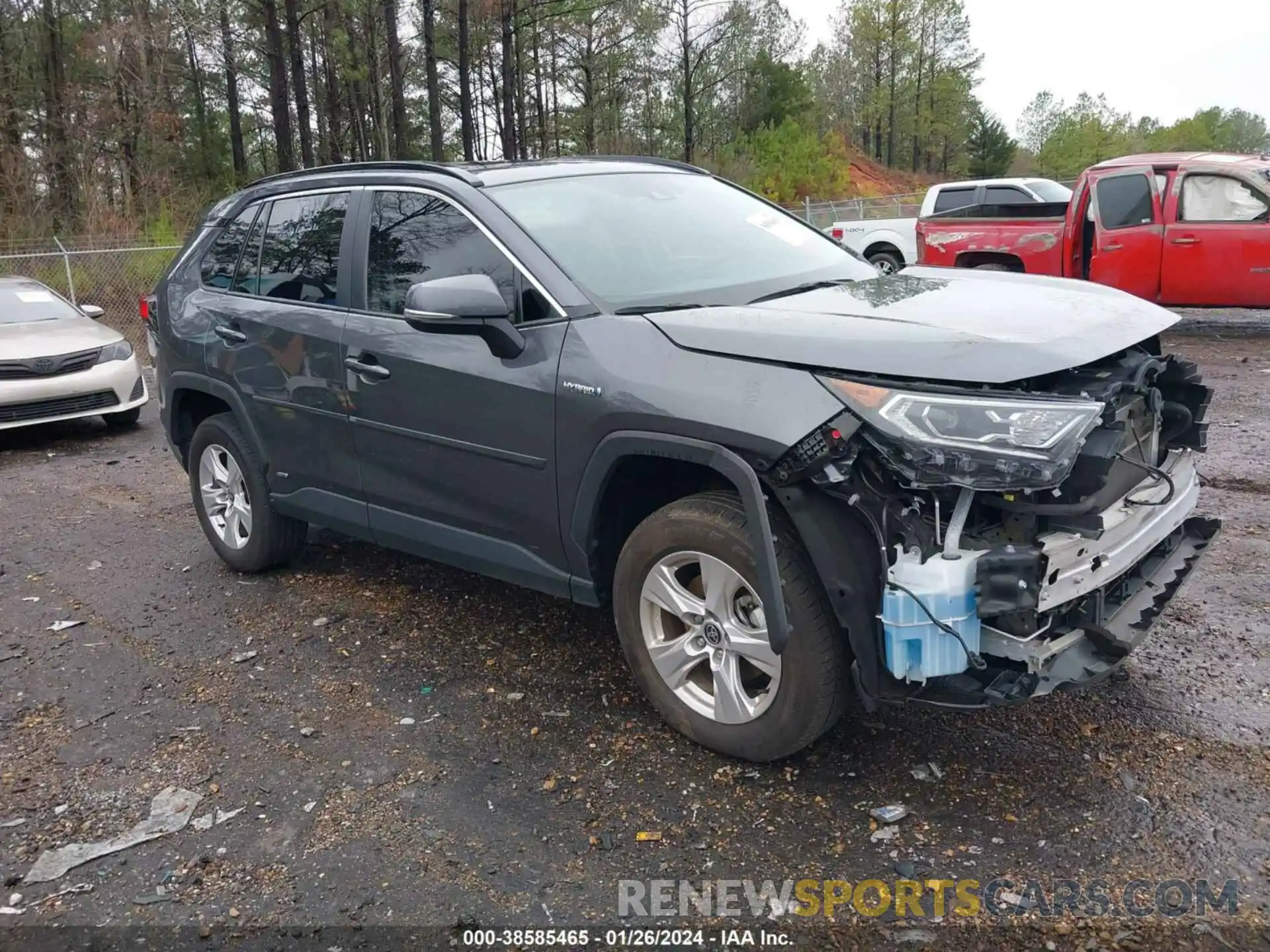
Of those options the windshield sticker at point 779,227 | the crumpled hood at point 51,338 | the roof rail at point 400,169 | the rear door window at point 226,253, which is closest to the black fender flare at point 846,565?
the windshield sticker at point 779,227

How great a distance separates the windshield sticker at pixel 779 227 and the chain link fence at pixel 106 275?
40.9ft

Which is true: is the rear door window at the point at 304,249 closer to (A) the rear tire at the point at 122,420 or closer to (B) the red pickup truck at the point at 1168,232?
(A) the rear tire at the point at 122,420

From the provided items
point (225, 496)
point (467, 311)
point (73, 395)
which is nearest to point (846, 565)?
point (467, 311)

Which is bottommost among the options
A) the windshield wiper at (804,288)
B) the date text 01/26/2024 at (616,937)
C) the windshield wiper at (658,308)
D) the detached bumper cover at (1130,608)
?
the date text 01/26/2024 at (616,937)

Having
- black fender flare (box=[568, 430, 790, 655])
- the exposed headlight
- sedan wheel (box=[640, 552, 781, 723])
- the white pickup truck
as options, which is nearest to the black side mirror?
black fender flare (box=[568, 430, 790, 655])

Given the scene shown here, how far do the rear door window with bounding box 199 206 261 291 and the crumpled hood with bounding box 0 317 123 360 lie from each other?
463cm

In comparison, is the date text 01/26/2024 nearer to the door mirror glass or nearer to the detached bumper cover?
the detached bumper cover

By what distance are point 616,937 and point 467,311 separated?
75.5 inches

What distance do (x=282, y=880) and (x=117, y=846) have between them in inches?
23.8

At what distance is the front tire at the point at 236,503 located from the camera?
4.87 m

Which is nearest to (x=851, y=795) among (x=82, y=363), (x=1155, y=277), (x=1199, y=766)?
(x=1199, y=766)

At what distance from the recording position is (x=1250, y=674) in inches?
140

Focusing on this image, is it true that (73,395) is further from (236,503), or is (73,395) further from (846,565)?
(846,565)

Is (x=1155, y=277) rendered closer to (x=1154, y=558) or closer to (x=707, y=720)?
(x=1154, y=558)
